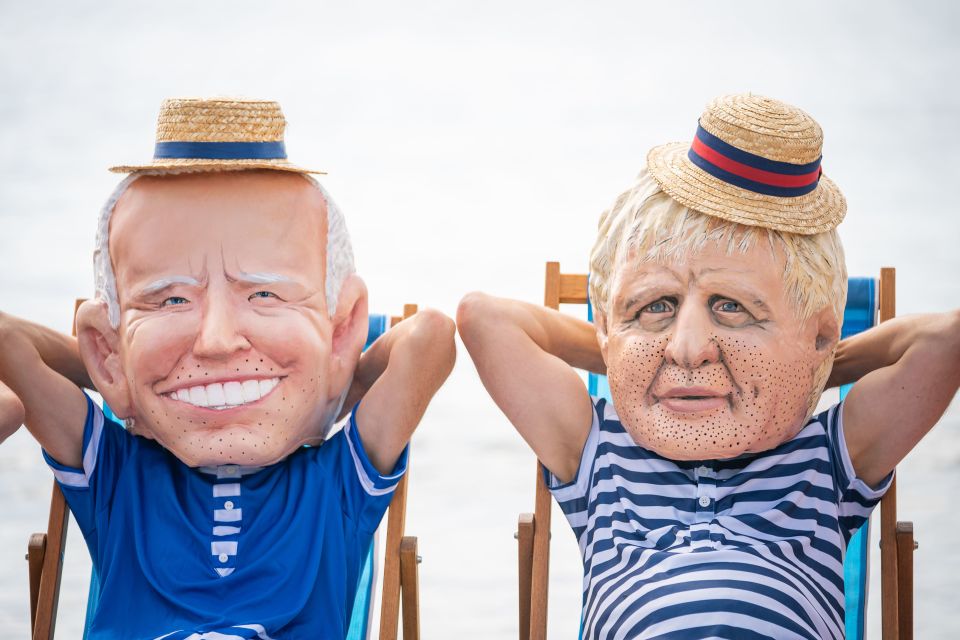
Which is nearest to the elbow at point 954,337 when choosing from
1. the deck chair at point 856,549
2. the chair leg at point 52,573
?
the deck chair at point 856,549

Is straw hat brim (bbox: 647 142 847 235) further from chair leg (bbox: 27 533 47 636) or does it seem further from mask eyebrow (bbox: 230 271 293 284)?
chair leg (bbox: 27 533 47 636)

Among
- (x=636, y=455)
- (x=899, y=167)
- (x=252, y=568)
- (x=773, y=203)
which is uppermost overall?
(x=899, y=167)

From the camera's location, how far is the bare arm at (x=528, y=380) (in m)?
2.80

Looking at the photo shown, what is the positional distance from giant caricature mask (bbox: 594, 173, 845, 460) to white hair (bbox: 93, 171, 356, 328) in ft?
2.03

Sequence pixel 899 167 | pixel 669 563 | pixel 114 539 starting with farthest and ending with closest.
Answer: pixel 899 167 → pixel 114 539 → pixel 669 563

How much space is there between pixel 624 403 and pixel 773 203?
503 mm

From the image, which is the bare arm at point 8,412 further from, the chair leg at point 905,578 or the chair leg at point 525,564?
the chair leg at point 905,578

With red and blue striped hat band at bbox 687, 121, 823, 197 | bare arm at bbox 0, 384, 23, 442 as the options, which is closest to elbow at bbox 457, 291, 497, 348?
red and blue striped hat band at bbox 687, 121, 823, 197

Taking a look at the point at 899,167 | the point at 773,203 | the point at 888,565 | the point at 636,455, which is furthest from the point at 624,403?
the point at 899,167

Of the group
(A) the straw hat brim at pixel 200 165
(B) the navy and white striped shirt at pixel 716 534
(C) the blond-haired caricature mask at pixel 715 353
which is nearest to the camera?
(B) the navy and white striped shirt at pixel 716 534

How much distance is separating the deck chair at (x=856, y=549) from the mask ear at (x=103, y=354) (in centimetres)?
89

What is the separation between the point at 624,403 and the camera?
2.70 m

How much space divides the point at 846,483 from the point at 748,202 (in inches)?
24.9

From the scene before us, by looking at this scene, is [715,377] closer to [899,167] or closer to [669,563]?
[669,563]
